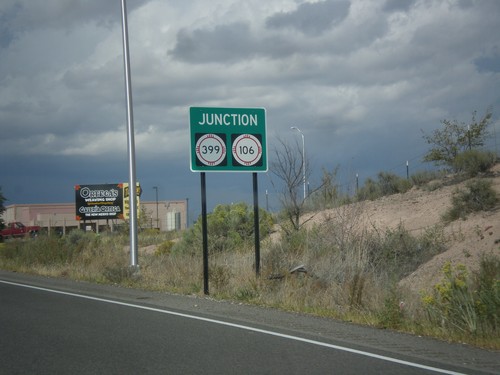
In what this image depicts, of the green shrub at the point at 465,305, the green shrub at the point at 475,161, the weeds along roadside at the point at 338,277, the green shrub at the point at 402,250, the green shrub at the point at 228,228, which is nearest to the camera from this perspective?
the green shrub at the point at 465,305

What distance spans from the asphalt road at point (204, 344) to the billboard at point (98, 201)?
53.3 m

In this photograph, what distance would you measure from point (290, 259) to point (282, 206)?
305 inches

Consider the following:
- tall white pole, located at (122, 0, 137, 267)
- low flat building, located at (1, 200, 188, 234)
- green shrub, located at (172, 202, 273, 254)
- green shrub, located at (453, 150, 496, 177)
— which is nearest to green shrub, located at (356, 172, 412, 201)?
green shrub, located at (453, 150, 496, 177)

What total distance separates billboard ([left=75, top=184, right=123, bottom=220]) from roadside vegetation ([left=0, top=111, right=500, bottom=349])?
35000 mm

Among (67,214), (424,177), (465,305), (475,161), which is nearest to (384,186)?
(424,177)

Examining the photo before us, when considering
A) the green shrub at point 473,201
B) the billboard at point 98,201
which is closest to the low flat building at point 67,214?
the billboard at point 98,201

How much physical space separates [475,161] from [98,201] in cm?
4421

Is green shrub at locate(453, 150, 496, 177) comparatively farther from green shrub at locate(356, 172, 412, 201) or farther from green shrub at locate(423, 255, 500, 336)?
green shrub at locate(423, 255, 500, 336)

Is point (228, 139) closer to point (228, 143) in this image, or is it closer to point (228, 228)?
point (228, 143)

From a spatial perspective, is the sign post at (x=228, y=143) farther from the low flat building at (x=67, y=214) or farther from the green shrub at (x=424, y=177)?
the low flat building at (x=67, y=214)

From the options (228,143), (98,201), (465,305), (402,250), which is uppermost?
(98,201)

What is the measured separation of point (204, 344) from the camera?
30.6ft

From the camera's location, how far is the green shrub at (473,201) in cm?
2498

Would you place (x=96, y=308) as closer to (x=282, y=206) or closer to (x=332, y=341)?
(x=332, y=341)
